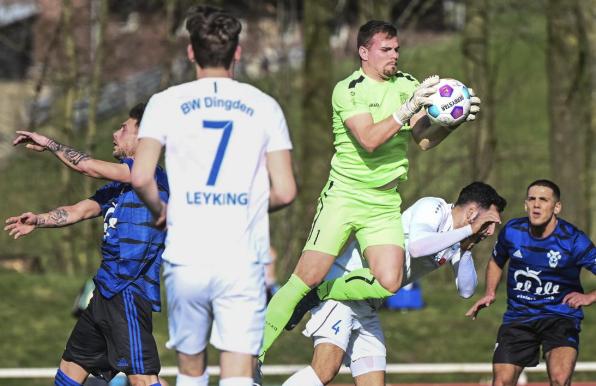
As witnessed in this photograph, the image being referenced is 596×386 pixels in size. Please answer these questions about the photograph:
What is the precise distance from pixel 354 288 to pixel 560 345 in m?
1.96

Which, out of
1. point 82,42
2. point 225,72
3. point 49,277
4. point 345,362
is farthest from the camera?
point 82,42

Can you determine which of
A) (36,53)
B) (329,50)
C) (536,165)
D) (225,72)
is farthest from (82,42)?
(225,72)

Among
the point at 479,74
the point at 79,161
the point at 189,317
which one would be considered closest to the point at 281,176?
the point at 189,317

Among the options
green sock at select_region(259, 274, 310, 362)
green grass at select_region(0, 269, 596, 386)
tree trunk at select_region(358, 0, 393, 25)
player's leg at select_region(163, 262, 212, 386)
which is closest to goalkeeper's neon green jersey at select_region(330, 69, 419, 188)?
green sock at select_region(259, 274, 310, 362)

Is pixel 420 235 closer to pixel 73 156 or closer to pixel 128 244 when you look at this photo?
pixel 128 244

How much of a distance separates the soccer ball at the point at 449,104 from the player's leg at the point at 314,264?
35.7 inches

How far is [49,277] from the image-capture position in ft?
59.7

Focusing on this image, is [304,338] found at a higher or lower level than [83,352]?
lower

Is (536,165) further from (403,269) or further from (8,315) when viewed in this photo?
(403,269)

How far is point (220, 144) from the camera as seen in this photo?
257 inches

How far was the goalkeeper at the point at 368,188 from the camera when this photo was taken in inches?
337

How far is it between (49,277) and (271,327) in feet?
32.7

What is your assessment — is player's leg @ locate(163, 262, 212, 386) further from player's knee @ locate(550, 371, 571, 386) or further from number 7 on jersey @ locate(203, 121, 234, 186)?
player's knee @ locate(550, 371, 571, 386)

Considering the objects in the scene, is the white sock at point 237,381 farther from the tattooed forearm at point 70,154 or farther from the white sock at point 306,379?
the white sock at point 306,379
